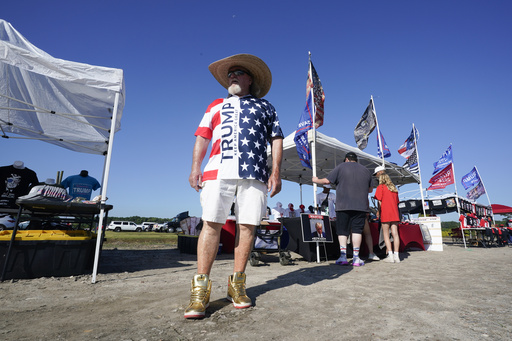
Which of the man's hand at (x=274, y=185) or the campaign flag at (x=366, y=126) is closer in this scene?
the man's hand at (x=274, y=185)

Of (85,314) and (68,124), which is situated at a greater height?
(68,124)

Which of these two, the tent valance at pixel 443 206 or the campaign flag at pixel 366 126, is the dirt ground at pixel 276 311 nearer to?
the campaign flag at pixel 366 126

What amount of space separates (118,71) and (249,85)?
2536 millimetres

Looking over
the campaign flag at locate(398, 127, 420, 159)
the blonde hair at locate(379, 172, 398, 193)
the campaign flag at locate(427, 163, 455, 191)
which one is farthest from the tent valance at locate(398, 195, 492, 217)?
the blonde hair at locate(379, 172, 398, 193)

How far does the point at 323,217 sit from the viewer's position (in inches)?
200

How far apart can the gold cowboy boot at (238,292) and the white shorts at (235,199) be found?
44cm

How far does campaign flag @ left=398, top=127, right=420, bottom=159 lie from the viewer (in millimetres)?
12514

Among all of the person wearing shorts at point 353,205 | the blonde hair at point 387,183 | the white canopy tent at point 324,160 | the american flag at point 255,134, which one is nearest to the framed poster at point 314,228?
the person wearing shorts at point 353,205

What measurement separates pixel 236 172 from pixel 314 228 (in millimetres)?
3174

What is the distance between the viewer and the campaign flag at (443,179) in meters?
11.3

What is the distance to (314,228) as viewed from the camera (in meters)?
4.81

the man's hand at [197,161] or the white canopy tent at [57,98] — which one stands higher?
the white canopy tent at [57,98]

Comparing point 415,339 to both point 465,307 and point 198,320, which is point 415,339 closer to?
point 465,307

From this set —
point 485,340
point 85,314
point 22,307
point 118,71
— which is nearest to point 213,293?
point 85,314
